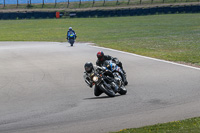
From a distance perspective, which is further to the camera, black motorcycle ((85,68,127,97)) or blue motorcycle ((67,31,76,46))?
blue motorcycle ((67,31,76,46))

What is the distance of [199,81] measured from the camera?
14188 mm

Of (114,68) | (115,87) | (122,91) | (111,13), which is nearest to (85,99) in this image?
(115,87)

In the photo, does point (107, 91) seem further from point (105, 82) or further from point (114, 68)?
point (114, 68)

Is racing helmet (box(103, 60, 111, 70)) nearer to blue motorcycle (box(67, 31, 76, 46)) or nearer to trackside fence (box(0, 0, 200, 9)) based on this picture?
blue motorcycle (box(67, 31, 76, 46))

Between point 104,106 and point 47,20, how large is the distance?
193ft

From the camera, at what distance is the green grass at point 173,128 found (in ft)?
25.6

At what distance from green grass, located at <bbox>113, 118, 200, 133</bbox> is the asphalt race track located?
435 millimetres

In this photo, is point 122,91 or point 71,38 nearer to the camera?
point 122,91

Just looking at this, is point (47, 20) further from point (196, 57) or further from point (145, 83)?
point (145, 83)

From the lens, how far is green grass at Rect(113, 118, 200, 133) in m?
7.81

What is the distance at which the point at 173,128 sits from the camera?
7992 millimetres

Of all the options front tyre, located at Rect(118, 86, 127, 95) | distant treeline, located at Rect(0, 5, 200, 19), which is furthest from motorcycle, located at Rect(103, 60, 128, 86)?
distant treeline, located at Rect(0, 5, 200, 19)

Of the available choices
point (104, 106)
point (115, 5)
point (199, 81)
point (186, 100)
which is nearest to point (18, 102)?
point (104, 106)

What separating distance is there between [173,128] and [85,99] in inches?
170
